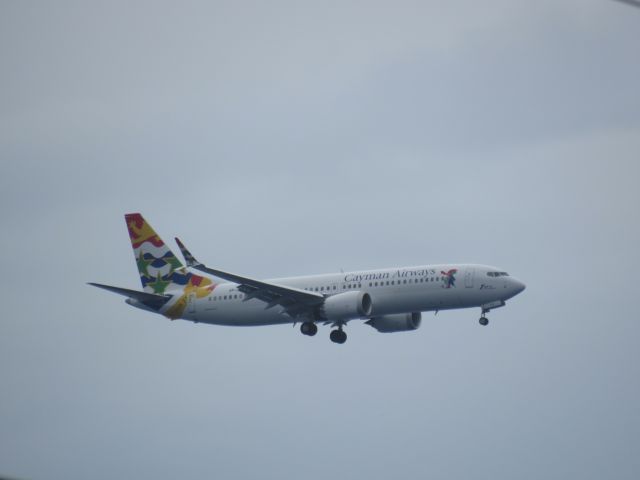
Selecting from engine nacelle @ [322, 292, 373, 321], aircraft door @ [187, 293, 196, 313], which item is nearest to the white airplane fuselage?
engine nacelle @ [322, 292, 373, 321]

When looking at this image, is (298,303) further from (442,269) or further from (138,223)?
(138,223)

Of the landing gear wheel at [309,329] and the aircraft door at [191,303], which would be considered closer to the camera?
the landing gear wheel at [309,329]

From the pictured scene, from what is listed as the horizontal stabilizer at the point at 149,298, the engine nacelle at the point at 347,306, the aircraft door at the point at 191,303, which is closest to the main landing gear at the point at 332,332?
the engine nacelle at the point at 347,306

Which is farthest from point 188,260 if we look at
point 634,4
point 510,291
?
point 634,4

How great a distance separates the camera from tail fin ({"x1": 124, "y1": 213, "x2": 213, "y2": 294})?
2534 inches

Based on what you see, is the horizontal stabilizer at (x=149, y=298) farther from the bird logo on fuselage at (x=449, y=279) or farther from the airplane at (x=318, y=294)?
the bird logo on fuselage at (x=449, y=279)

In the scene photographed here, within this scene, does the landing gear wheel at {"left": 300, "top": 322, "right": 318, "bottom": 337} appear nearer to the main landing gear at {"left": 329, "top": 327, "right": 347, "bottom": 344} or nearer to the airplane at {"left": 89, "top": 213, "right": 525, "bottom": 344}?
the airplane at {"left": 89, "top": 213, "right": 525, "bottom": 344}

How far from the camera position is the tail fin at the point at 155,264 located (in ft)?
211

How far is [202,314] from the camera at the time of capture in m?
61.7

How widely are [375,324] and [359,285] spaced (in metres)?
6.48

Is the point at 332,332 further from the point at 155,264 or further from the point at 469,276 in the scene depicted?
the point at 155,264

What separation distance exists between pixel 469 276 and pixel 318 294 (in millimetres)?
9153

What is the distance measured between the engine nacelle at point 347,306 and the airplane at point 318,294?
0.18ft

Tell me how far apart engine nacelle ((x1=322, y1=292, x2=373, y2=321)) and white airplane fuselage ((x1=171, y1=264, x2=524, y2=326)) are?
48 cm
